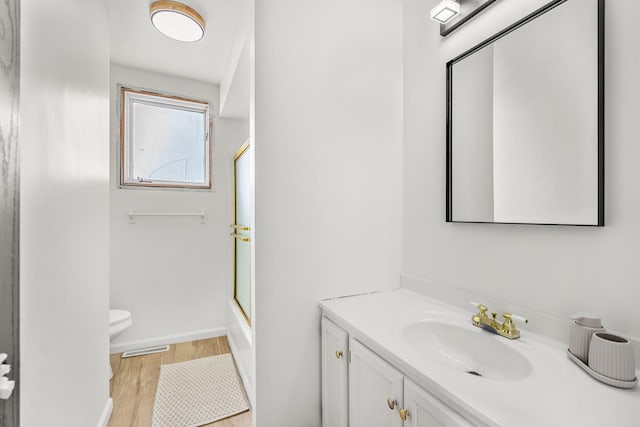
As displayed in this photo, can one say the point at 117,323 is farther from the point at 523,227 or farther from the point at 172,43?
the point at 523,227

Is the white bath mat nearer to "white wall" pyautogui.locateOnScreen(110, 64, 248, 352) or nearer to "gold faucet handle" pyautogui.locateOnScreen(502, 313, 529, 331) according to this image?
"white wall" pyautogui.locateOnScreen(110, 64, 248, 352)

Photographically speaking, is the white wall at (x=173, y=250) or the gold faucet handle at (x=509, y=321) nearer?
the gold faucet handle at (x=509, y=321)

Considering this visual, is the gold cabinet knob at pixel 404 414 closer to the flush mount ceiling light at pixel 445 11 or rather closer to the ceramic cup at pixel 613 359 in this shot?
the ceramic cup at pixel 613 359

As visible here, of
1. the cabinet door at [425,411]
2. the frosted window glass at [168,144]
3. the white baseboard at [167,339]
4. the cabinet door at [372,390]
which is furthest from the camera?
the frosted window glass at [168,144]

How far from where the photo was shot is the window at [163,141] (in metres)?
2.55

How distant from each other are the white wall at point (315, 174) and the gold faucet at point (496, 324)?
0.55 m

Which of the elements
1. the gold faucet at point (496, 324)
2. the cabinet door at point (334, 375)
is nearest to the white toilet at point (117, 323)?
Answer: the cabinet door at point (334, 375)

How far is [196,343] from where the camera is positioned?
8.81 ft

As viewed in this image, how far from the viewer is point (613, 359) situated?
30.0 inches

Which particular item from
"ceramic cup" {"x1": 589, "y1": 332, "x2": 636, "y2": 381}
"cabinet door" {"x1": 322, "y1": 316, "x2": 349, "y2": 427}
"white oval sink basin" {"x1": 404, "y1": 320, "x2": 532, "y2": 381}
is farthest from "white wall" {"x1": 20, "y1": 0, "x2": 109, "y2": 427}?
"ceramic cup" {"x1": 589, "y1": 332, "x2": 636, "y2": 381}

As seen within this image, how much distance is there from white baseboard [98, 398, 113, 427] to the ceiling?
2.51 metres

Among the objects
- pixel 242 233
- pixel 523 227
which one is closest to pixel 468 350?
pixel 523 227

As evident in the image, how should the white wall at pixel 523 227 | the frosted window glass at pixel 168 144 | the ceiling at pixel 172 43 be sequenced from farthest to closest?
the frosted window glass at pixel 168 144
the ceiling at pixel 172 43
the white wall at pixel 523 227

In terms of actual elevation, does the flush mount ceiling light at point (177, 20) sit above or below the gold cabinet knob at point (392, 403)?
above
